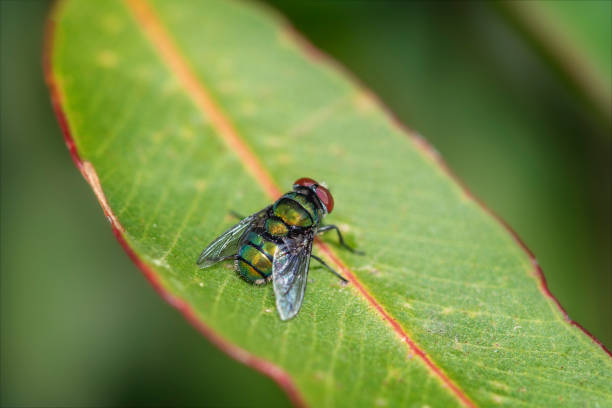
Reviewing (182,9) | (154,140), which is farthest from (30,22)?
(154,140)

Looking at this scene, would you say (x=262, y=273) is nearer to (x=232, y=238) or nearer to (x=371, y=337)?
(x=232, y=238)

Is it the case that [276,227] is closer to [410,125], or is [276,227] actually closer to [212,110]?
[212,110]

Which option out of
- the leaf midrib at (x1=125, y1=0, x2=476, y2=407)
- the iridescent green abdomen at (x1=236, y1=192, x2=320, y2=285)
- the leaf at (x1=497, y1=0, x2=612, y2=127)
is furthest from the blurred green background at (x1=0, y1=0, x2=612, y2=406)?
the iridescent green abdomen at (x1=236, y1=192, x2=320, y2=285)

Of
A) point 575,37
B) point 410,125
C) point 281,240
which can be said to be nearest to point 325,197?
point 281,240

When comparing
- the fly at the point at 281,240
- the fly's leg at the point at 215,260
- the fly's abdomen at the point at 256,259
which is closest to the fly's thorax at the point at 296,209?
the fly at the point at 281,240

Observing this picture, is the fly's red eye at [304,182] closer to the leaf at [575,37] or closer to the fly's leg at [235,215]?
the fly's leg at [235,215]

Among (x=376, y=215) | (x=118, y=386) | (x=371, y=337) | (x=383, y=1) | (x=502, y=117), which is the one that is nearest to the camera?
(x=371, y=337)
